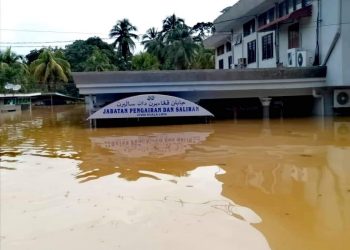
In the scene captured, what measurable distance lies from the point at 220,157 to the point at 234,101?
14076mm

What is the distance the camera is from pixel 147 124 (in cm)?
2048

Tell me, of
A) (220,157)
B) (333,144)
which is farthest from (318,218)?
(333,144)

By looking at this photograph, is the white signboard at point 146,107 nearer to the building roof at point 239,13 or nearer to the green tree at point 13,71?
the building roof at point 239,13

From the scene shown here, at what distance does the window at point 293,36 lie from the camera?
2259 centimetres

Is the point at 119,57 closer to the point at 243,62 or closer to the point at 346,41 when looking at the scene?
the point at 243,62

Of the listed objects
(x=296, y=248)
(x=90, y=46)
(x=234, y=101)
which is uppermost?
(x=90, y=46)

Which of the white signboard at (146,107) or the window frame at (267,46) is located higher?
the window frame at (267,46)

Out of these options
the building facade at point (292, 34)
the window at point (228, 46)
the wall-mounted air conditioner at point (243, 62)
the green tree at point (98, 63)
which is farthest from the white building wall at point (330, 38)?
the green tree at point (98, 63)

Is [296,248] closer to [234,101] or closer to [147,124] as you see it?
[147,124]

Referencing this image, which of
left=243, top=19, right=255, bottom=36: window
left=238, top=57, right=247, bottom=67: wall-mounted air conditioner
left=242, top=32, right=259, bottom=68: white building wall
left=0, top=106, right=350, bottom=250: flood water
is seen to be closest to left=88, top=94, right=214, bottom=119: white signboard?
left=0, top=106, right=350, bottom=250: flood water

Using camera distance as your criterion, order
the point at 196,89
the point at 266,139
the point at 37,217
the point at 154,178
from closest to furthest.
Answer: the point at 37,217 < the point at 154,178 < the point at 266,139 < the point at 196,89

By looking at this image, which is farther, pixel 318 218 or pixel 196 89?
pixel 196 89

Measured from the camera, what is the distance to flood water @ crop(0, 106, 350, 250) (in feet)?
16.9

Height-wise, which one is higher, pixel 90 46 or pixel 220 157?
pixel 90 46
